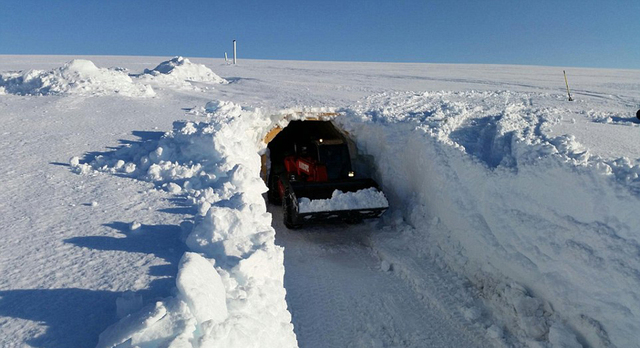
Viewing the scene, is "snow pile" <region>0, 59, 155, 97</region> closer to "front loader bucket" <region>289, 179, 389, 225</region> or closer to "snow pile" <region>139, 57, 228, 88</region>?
"snow pile" <region>139, 57, 228, 88</region>

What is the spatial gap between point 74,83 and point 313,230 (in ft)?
25.6

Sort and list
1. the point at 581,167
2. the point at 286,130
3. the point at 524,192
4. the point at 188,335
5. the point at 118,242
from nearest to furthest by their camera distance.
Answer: the point at 188,335 → the point at 118,242 → the point at 581,167 → the point at 524,192 → the point at 286,130

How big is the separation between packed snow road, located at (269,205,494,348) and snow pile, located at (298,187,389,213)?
2.89 feet

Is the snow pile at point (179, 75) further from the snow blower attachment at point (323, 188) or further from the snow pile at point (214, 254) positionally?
the snow pile at point (214, 254)

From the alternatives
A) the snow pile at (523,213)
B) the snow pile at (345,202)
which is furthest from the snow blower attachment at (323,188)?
the snow pile at (523,213)

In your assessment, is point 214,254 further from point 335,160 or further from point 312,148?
point 312,148

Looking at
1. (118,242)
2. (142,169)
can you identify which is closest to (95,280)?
(118,242)

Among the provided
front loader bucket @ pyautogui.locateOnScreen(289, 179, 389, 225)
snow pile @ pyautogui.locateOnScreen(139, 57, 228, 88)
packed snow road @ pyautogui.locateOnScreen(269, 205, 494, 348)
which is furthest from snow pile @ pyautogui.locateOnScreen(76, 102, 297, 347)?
snow pile @ pyautogui.locateOnScreen(139, 57, 228, 88)

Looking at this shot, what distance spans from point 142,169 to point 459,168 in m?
5.63

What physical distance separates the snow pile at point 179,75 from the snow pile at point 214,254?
248 inches

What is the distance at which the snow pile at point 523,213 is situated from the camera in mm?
5453

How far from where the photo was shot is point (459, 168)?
810cm

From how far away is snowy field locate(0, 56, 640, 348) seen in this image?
3.59 meters

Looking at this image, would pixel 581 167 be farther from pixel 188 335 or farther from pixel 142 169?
pixel 142 169
